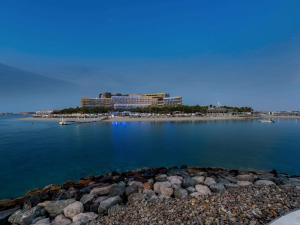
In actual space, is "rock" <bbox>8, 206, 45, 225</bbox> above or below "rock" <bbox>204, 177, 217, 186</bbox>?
below

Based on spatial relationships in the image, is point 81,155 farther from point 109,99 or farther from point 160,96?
point 160,96

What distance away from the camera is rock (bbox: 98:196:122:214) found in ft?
16.9

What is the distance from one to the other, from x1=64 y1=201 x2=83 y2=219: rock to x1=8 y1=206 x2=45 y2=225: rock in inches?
29.8

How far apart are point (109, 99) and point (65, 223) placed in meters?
104

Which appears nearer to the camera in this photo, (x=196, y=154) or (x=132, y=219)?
(x=132, y=219)

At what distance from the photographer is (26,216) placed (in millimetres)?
5211

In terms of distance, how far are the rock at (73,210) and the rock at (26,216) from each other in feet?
2.49

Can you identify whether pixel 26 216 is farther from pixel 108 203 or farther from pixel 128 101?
pixel 128 101

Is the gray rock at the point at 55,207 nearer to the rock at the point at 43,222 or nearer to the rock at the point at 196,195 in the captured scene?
the rock at the point at 43,222

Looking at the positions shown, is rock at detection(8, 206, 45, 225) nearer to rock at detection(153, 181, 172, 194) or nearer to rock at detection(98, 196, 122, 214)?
rock at detection(98, 196, 122, 214)

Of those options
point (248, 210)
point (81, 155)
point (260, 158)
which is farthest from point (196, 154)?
point (248, 210)

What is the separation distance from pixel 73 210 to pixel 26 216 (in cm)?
122

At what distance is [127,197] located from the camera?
606 centimetres

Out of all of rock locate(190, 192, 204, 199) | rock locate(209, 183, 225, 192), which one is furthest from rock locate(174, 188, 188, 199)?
rock locate(209, 183, 225, 192)
